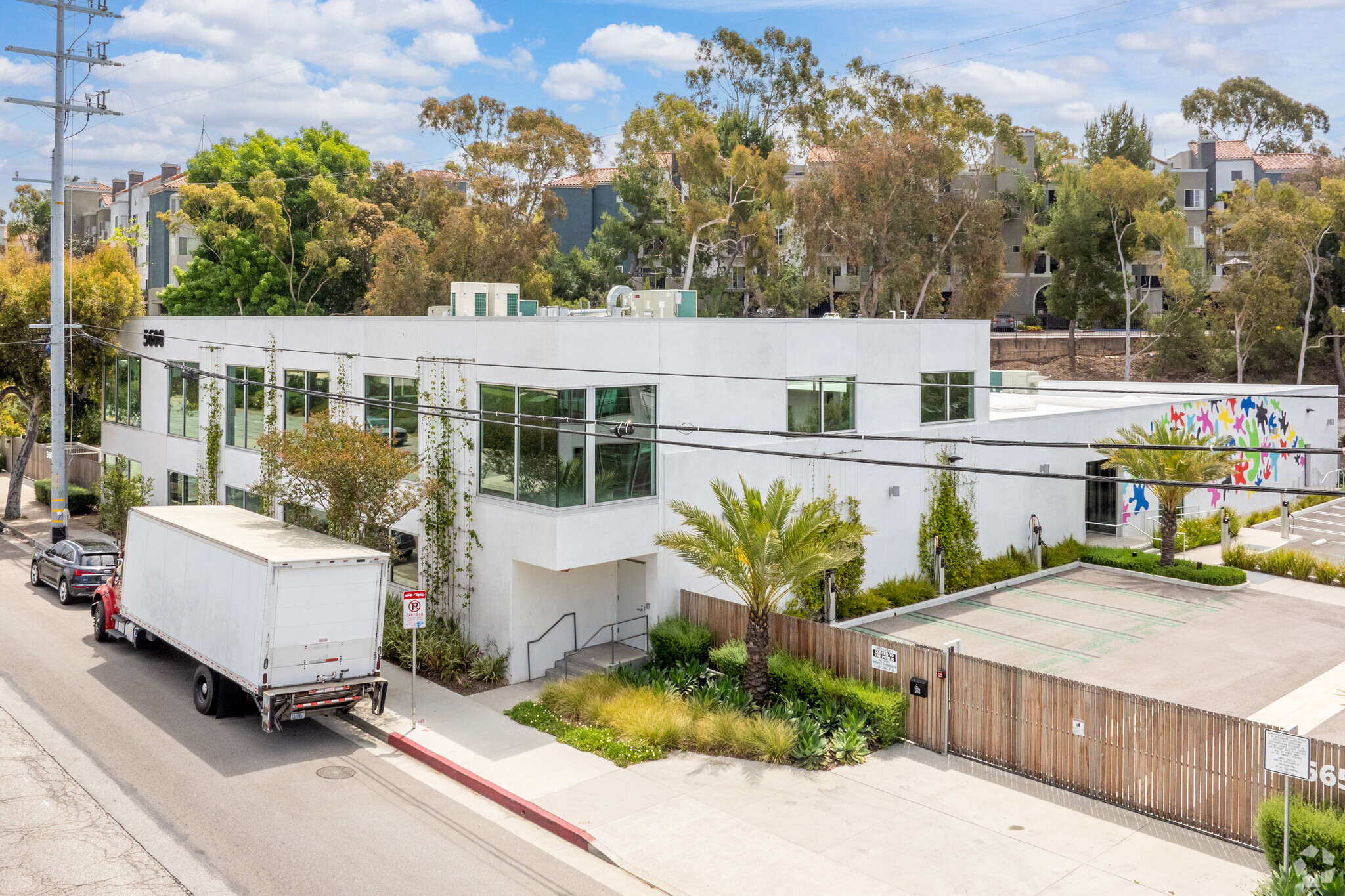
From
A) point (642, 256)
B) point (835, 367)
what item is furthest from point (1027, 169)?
point (835, 367)

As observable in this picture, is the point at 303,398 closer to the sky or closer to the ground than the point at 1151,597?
closer to the sky

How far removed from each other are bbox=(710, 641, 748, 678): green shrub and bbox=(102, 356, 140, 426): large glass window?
24636mm

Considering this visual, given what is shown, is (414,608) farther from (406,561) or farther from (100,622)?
(100,622)

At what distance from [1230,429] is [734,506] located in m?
27.4

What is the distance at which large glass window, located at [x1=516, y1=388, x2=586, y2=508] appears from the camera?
1900 cm

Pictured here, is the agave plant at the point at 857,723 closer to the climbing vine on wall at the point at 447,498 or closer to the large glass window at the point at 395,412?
the climbing vine on wall at the point at 447,498

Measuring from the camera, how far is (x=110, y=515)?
33750 millimetres

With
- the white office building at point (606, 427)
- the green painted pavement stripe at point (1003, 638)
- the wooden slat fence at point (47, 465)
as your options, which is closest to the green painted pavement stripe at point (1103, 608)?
the white office building at point (606, 427)

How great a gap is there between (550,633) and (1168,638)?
44.6 feet

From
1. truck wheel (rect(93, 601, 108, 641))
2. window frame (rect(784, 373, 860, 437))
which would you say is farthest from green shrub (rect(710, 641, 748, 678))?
truck wheel (rect(93, 601, 108, 641))

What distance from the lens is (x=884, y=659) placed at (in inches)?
669

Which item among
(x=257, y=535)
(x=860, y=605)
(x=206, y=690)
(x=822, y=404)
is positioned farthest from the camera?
(x=860, y=605)

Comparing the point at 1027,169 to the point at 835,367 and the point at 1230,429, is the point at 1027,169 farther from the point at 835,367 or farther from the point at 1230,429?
the point at 835,367

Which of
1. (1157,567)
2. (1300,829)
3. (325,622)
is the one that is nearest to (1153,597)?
(1157,567)
